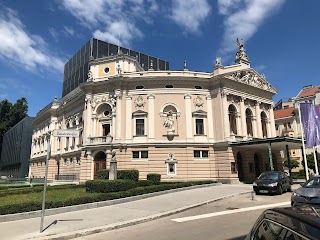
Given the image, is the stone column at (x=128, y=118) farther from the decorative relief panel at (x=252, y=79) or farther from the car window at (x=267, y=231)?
the car window at (x=267, y=231)

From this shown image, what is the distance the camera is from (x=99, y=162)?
34.5 meters

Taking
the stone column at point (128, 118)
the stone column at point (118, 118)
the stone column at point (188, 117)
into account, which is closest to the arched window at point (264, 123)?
the stone column at point (188, 117)

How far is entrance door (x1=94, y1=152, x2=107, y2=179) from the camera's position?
3417 centimetres

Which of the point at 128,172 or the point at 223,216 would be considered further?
the point at 128,172

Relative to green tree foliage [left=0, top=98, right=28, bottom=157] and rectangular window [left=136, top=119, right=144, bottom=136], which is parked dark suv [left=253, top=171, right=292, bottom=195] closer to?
rectangular window [left=136, top=119, right=144, bottom=136]

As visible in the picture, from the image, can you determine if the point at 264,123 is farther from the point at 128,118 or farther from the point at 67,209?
the point at 67,209

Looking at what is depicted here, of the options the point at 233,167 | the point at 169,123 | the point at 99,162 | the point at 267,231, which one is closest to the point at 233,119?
the point at 233,167

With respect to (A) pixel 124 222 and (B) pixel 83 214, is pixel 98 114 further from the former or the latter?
(A) pixel 124 222

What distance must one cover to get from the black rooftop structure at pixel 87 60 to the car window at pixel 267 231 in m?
44.9

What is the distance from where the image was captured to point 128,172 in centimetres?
2577

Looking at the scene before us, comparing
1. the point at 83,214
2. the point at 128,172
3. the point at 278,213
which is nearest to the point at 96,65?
the point at 128,172

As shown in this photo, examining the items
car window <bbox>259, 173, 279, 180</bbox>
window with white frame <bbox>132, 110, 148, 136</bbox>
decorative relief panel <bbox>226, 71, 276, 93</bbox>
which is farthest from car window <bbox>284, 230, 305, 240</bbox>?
decorative relief panel <bbox>226, 71, 276, 93</bbox>

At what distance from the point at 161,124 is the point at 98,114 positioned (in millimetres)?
8933

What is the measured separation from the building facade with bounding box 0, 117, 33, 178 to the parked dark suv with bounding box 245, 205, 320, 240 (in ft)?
254
